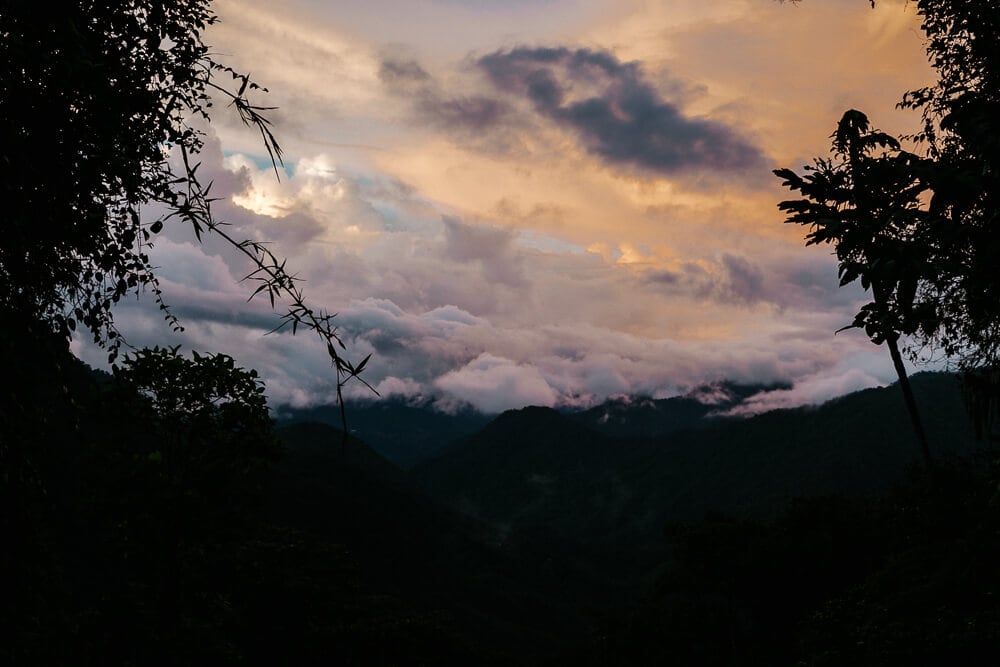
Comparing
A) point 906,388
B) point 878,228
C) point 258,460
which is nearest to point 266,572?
point 258,460

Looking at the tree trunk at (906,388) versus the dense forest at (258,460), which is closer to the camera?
the dense forest at (258,460)

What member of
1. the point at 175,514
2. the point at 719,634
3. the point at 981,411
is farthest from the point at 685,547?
the point at 981,411

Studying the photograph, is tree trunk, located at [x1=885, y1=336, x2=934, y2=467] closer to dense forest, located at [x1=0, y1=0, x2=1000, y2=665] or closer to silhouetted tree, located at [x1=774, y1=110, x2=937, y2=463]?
dense forest, located at [x1=0, y1=0, x2=1000, y2=665]

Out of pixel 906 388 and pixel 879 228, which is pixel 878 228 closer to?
pixel 879 228

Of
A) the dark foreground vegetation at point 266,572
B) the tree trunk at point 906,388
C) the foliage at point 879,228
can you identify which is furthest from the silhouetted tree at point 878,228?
the tree trunk at point 906,388

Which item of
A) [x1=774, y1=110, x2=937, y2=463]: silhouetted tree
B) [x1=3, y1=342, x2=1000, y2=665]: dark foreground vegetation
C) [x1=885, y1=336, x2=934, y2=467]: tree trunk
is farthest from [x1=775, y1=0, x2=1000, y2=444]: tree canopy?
[x1=885, y1=336, x2=934, y2=467]: tree trunk

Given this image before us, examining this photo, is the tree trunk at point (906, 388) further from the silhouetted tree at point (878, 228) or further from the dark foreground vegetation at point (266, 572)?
the silhouetted tree at point (878, 228)

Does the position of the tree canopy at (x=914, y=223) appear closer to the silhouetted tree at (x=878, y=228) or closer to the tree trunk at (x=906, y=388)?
the silhouetted tree at (x=878, y=228)

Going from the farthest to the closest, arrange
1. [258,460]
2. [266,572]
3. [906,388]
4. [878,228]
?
[266,572] < [906,388] < [258,460] < [878,228]

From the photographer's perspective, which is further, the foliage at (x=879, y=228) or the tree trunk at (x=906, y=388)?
the tree trunk at (x=906, y=388)

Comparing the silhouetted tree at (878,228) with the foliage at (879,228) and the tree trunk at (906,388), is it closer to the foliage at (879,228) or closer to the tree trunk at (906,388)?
the foliage at (879,228)

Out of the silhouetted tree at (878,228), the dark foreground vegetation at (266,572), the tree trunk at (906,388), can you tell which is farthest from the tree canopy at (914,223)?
the tree trunk at (906,388)

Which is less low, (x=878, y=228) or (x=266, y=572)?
(x=878, y=228)

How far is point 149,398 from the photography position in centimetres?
2156
